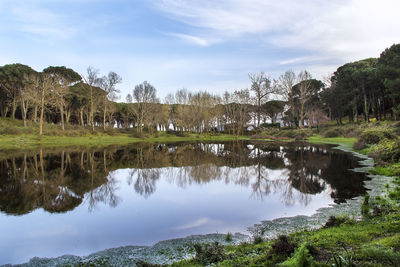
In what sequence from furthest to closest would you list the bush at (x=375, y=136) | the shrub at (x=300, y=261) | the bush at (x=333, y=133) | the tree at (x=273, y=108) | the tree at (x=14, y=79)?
the tree at (x=273, y=108) → the tree at (x=14, y=79) → the bush at (x=333, y=133) → the bush at (x=375, y=136) → the shrub at (x=300, y=261)

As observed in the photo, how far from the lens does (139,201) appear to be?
1034 centimetres

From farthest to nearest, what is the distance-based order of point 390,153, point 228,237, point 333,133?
point 333,133 < point 390,153 < point 228,237

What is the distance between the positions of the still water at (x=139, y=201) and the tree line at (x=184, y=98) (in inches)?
1337

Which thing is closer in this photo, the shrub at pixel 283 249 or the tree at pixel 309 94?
the shrub at pixel 283 249

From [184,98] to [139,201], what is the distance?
63.7 metres

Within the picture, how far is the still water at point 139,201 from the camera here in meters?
6.78

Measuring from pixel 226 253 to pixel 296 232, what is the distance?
2.27m

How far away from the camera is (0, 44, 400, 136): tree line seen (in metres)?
49.1

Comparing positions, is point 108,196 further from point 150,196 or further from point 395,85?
point 395,85

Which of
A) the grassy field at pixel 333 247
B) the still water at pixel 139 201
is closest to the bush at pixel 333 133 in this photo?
the still water at pixel 139 201

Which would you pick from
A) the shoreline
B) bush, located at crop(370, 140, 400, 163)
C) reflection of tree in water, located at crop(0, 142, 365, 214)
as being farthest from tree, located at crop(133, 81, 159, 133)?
the shoreline

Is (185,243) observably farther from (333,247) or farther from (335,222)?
(335,222)

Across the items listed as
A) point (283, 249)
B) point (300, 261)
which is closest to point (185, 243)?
point (283, 249)

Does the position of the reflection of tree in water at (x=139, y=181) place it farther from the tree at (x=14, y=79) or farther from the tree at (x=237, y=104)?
the tree at (x=237, y=104)
